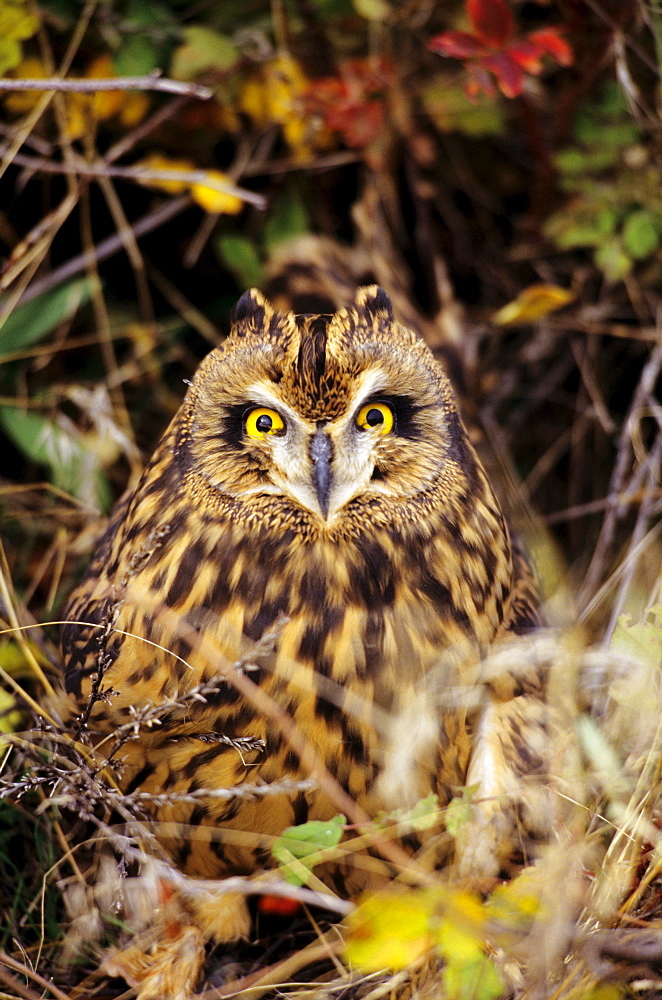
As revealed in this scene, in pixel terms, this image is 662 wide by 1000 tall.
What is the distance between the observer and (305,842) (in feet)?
3.94

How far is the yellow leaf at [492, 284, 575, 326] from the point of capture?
2.12 metres

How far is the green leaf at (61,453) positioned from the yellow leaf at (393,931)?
124 centimetres

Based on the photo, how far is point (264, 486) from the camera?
1311 millimetres

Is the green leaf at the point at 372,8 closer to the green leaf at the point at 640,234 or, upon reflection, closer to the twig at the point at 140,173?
the twig at the point at 140,173

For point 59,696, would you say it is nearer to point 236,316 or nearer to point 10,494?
point 10,494

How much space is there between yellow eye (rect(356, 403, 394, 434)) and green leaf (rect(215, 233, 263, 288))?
105 centimetres

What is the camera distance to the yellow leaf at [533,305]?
6.96 ft

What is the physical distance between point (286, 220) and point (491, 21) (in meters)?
0.68

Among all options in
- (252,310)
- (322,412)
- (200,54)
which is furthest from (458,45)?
(322,412)

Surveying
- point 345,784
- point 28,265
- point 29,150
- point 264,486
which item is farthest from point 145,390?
point 345,784

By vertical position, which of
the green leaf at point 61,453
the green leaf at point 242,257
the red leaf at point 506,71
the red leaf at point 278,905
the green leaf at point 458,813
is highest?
the red leaf at point 506,71

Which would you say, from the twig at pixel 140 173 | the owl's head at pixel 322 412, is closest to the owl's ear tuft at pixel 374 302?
the owl's head at pixel 322 412

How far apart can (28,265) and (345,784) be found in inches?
53.3

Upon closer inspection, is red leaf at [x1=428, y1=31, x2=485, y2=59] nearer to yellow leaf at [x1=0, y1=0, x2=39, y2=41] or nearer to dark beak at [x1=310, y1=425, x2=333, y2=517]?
yellow leaf at [x1=0, y1=0, x2=39, y2=41]
